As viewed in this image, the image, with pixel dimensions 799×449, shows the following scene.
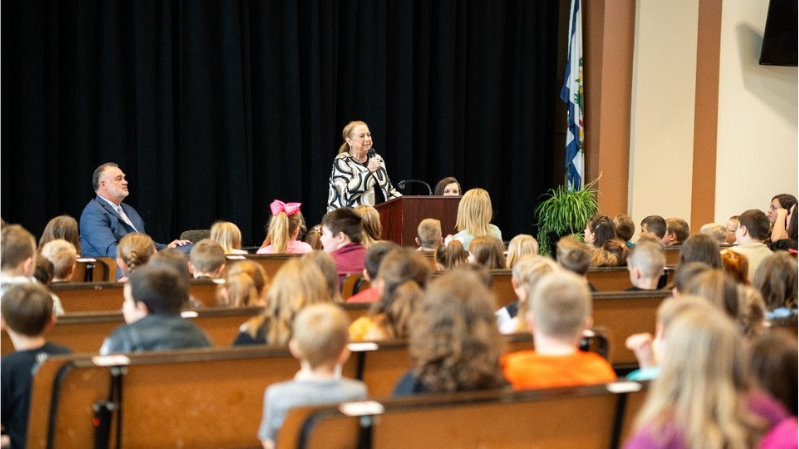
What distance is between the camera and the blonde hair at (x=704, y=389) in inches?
78.4

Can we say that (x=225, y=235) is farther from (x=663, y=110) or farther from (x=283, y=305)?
(x=663, y=110)

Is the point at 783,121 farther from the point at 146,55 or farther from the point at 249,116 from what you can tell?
the point at 146,55

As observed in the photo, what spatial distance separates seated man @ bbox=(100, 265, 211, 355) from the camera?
316 centimetres

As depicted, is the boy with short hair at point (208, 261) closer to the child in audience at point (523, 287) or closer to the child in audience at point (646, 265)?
the child in audience at point (523, 287)

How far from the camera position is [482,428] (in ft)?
7.80

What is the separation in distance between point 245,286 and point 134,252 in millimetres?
1013

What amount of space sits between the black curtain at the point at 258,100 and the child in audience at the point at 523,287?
609 centimetres

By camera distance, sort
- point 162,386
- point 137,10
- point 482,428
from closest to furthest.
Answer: point 482,428 → point 162,386 → point 137,10

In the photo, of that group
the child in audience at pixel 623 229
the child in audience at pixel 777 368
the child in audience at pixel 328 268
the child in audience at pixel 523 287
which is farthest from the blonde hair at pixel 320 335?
the child in audience at pixel 623 229

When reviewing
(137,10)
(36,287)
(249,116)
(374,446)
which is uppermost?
(137,10)

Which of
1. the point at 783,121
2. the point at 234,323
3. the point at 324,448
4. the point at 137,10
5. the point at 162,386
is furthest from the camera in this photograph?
the point at 783,121

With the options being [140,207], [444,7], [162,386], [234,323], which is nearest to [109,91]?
[140,207]

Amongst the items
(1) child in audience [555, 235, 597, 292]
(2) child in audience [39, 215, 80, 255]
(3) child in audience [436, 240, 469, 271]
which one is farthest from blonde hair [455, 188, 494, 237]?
(2) child in audience [39, 215, 80, 255]

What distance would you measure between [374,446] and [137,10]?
7.79m
